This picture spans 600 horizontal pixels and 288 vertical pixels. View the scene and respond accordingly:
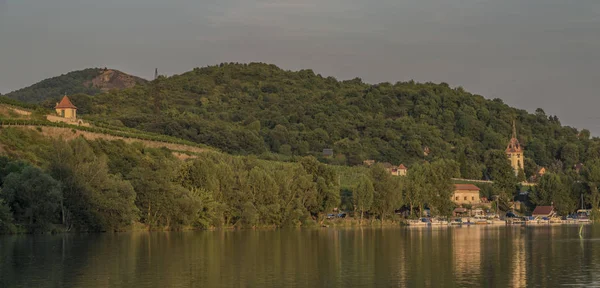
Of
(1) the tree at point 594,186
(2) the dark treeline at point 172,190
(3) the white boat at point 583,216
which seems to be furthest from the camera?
(1) the tree at point 594,186

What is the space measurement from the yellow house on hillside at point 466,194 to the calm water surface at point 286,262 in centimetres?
6722

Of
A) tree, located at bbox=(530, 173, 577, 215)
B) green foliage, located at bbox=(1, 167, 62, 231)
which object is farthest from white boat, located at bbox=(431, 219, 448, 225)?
green foliage, located at bbox=(1, 167, 62, 231)

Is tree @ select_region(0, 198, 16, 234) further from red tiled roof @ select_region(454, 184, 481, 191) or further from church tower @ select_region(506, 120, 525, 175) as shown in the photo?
church tower @ select_region(506, 120, 525, 175)

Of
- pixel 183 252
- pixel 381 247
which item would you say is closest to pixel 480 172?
pixel 381 247

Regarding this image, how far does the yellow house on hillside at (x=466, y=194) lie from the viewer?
131000mm

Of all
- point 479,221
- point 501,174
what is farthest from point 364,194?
point 501,174

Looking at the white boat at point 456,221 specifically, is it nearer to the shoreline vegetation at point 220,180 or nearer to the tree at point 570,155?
the shoreline vegetation at point 220,180

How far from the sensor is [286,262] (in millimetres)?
44406

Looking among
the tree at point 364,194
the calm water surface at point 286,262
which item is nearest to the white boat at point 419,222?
the tree at point 364,194

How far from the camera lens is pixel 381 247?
56656mm

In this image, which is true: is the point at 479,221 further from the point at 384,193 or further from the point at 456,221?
the point at 384,193

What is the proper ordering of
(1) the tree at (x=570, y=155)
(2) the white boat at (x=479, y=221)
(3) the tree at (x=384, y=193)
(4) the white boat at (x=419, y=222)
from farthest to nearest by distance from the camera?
1. (1) the tree at (x=570, y=155)
2. (2) the white boat at (x=479, y=221)
3. (4) the white boat at (x=419, y=222)
4. (3) the tree at (x=384, y=193)

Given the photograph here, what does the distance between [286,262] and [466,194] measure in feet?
301

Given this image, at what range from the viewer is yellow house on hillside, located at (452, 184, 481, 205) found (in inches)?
5157
